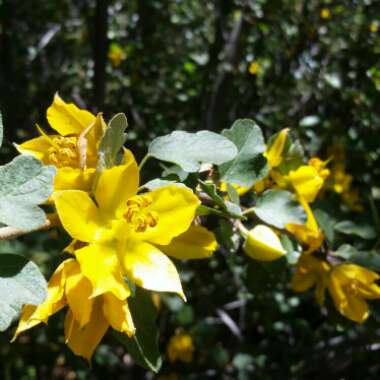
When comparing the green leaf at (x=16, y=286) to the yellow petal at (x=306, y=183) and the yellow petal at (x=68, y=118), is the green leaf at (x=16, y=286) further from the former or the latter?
the yellow petal at (x=306, y=183)

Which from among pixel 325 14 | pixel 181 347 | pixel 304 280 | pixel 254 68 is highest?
pixel 325 14

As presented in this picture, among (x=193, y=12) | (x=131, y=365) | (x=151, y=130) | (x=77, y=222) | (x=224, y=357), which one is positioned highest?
(x=77, y=222)

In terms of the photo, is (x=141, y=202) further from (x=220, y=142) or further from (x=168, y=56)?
(x=168, y=56)

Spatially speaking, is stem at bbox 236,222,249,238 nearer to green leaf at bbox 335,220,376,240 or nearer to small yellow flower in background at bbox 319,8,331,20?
green leaf at bbox 335,220,376,240

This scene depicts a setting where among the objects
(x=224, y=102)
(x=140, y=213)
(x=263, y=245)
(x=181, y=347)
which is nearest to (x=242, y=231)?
(x=263, y=245)

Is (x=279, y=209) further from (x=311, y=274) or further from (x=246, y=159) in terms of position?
(x=311, y=274)

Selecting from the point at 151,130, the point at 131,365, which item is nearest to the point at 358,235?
the point at 151,130
